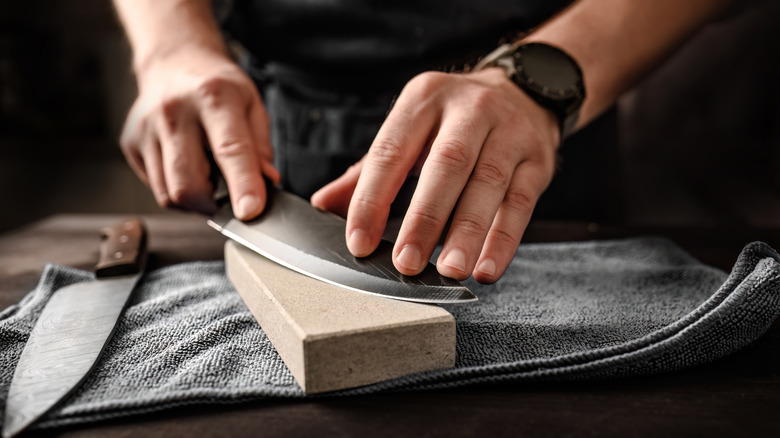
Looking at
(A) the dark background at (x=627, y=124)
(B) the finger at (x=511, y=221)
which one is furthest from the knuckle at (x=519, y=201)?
(A) the dark background at (x=627, y=124)

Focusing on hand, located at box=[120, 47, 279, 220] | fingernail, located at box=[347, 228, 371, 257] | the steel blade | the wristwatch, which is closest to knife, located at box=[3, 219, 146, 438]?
the steel blade

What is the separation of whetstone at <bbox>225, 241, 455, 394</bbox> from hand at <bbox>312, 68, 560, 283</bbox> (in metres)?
0.07

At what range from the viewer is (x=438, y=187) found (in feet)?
1.73

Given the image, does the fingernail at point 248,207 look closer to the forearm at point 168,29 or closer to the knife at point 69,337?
the knife at point 69,337

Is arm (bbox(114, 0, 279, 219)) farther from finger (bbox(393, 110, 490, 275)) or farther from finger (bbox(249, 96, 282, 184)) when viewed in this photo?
finger (bbox(393, 110, 490, 275))

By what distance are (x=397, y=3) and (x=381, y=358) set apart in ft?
2.13

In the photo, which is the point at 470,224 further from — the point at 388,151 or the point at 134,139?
the point at 134,139

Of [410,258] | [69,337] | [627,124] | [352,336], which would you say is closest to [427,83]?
[410,258]

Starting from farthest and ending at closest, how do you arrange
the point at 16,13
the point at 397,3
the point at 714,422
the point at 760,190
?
the point at 16,13
the point at 760,190
the point at 397,3
the point at 714,422

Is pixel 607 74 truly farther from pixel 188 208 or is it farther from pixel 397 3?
pixel 188 208

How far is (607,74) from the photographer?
0.77 meters

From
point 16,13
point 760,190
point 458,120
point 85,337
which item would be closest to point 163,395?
point 85,337

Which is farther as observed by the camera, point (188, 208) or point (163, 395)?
point (188, 208)

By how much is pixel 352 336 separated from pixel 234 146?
0.39 metres
